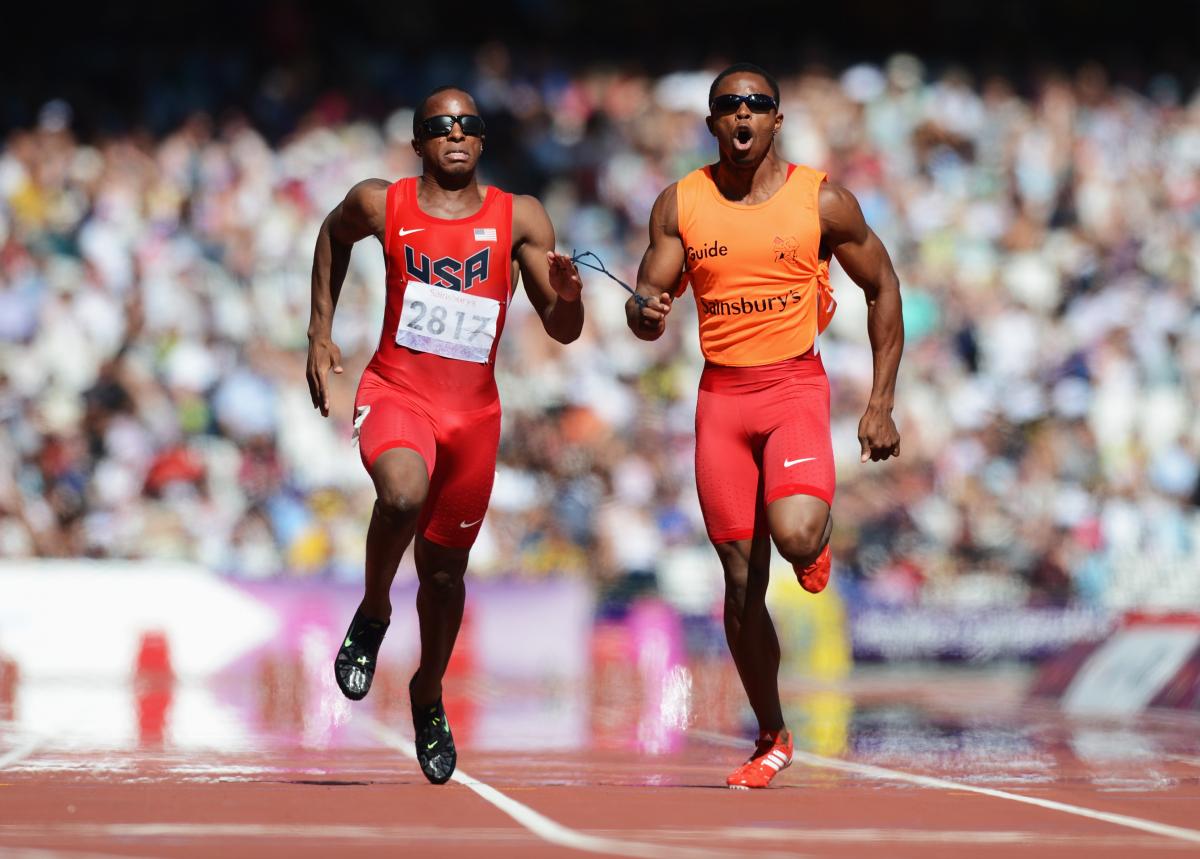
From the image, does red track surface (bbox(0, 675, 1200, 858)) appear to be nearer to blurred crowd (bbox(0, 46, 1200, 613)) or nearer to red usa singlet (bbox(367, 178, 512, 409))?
red usa singlet (bbox(367, 178, 512, 409))

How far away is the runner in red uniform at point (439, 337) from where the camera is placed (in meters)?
8.74

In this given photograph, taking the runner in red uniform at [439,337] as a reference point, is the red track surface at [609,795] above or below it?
below

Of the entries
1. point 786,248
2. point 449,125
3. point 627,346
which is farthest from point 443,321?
point 627,346

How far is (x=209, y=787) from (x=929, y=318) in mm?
16927

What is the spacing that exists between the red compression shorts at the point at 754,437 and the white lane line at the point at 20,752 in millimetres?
3369

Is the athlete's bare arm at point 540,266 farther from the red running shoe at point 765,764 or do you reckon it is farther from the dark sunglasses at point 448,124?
the red running shoe at point 765,764

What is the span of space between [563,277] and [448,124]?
87cm

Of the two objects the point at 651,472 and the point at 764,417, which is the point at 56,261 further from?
the point at 764,417

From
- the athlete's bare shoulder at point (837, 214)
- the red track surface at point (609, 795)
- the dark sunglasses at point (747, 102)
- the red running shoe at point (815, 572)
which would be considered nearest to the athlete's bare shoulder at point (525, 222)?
the dark sunglasses at point (747, 102)

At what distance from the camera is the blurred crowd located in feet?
68.3

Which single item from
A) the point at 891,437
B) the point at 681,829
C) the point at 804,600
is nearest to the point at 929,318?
the point at 804,600

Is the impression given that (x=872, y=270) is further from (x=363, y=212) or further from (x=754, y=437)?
(x=363, y=212)

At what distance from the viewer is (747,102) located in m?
8.88

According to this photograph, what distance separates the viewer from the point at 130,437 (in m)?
21.1
